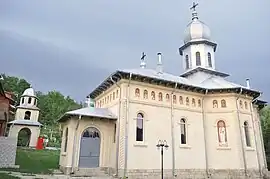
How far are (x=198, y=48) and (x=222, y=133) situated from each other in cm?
1019

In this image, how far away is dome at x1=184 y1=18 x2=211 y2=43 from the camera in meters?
26.1

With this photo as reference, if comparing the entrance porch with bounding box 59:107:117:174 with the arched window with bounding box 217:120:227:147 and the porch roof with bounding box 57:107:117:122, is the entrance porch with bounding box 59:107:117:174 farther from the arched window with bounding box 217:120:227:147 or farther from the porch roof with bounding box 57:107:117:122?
the arched window with bounding box 217:120:227:147

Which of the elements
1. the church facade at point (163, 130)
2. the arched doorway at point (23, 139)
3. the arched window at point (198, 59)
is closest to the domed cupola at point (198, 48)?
the arched window at point (198, 59)

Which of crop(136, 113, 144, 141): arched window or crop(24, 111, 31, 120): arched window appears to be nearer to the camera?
crop(136, 113, 144, 141): arched window

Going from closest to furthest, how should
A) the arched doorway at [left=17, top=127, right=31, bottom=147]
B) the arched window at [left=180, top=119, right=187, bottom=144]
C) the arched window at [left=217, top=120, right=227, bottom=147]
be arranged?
the arched window at [left=180, top=119, right=187, bottom=144] < the arched window at [left=217, top=120, right=227, bottom=147] < the arched doorway at [left=17, top=127, right=31, bottom=147]

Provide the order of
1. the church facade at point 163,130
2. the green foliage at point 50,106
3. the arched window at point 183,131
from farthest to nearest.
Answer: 1. the green foliage at point 50,106
2. the arched window at point 183,131
3. the church facade at point 163,130

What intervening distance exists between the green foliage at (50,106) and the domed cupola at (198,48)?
3326cm

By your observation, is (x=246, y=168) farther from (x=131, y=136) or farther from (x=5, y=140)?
(x=5, y=140)

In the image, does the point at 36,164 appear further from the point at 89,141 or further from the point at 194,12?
the point at 194,12

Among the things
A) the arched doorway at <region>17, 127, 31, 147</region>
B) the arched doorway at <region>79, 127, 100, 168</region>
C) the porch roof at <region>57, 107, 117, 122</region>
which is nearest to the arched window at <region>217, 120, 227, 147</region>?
the porch roof at <region>57, 107, 117, 122</region>

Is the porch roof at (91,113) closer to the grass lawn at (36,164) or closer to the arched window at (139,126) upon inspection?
the arched window at (139,126)

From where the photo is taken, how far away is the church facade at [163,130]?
1641 cm

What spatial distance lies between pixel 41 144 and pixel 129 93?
2144 centimetres

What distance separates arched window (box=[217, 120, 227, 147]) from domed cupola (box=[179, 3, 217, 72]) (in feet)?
23.8
